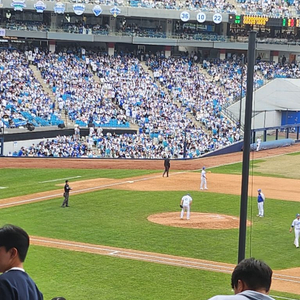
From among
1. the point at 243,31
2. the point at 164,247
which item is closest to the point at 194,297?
the point at 164,247

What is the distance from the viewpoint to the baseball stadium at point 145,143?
802 inches

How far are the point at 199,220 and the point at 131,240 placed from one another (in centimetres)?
487

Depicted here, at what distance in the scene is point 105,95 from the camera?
53000mm

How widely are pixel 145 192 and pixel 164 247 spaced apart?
11.9 metres

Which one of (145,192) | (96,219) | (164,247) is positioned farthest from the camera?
(145,192)

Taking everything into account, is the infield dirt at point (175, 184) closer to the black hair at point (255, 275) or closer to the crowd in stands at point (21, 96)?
the crowd in stands at point (21, 96)

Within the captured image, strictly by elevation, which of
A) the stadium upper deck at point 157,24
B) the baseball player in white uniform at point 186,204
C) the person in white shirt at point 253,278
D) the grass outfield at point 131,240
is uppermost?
the stadium upper deck at point 157,24

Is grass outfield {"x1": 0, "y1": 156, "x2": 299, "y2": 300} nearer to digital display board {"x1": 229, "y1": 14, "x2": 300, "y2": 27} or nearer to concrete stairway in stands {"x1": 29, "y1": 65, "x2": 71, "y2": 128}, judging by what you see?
concrete stairway in stands {"x1": 29, "y1": 65, "x2": 71, "y2": 128}

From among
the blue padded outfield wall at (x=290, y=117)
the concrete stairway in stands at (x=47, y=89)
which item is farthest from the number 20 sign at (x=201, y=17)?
the concrete stairway in stands at (x=47, y=89)

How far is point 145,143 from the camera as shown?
46.3 metres

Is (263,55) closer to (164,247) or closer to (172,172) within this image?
(172,172)

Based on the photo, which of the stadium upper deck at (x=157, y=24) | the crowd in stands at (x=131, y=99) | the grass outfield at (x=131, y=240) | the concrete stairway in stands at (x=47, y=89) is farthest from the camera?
the stadium upper deck at (x=157, y=24)

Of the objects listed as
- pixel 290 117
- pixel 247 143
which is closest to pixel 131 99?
pixel 290 117

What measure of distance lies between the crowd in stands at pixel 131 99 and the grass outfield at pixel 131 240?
9.58 m
